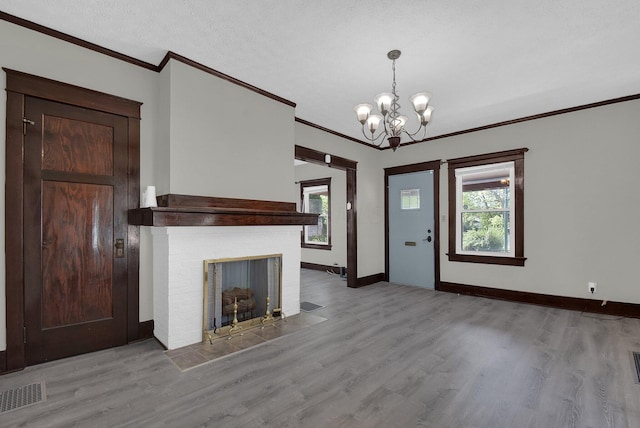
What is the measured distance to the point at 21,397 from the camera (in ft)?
6.46

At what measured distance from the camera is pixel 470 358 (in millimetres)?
2582

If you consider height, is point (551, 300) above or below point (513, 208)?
below

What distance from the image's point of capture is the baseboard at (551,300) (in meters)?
3.67

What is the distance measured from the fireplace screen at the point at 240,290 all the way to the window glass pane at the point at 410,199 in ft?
9.97

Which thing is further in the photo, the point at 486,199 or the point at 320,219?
the point at 320,219

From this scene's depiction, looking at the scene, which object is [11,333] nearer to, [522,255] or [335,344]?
[335,344]

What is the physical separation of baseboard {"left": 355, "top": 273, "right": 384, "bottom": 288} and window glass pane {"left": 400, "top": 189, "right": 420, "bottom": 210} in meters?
1.41

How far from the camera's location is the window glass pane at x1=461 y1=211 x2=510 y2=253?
4694 mm

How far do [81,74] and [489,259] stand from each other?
554cm

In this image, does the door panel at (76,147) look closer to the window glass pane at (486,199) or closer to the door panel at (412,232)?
the door panel at (412,232)

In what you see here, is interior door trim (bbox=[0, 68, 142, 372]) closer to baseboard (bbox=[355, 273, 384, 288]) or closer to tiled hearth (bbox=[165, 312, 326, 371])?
tiled hearth (bbox=[165, 312, 326, 371])

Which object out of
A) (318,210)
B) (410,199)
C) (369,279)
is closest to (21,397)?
(369,279)

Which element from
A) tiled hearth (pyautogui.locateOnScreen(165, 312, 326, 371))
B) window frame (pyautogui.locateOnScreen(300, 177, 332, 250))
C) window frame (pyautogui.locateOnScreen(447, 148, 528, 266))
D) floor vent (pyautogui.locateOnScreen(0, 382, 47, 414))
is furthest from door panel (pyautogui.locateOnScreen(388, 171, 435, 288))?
floor vent (pyautogui.locateOnScreen(0, 382, 47, 414))

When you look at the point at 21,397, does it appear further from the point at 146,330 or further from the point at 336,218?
the point at 336,218
